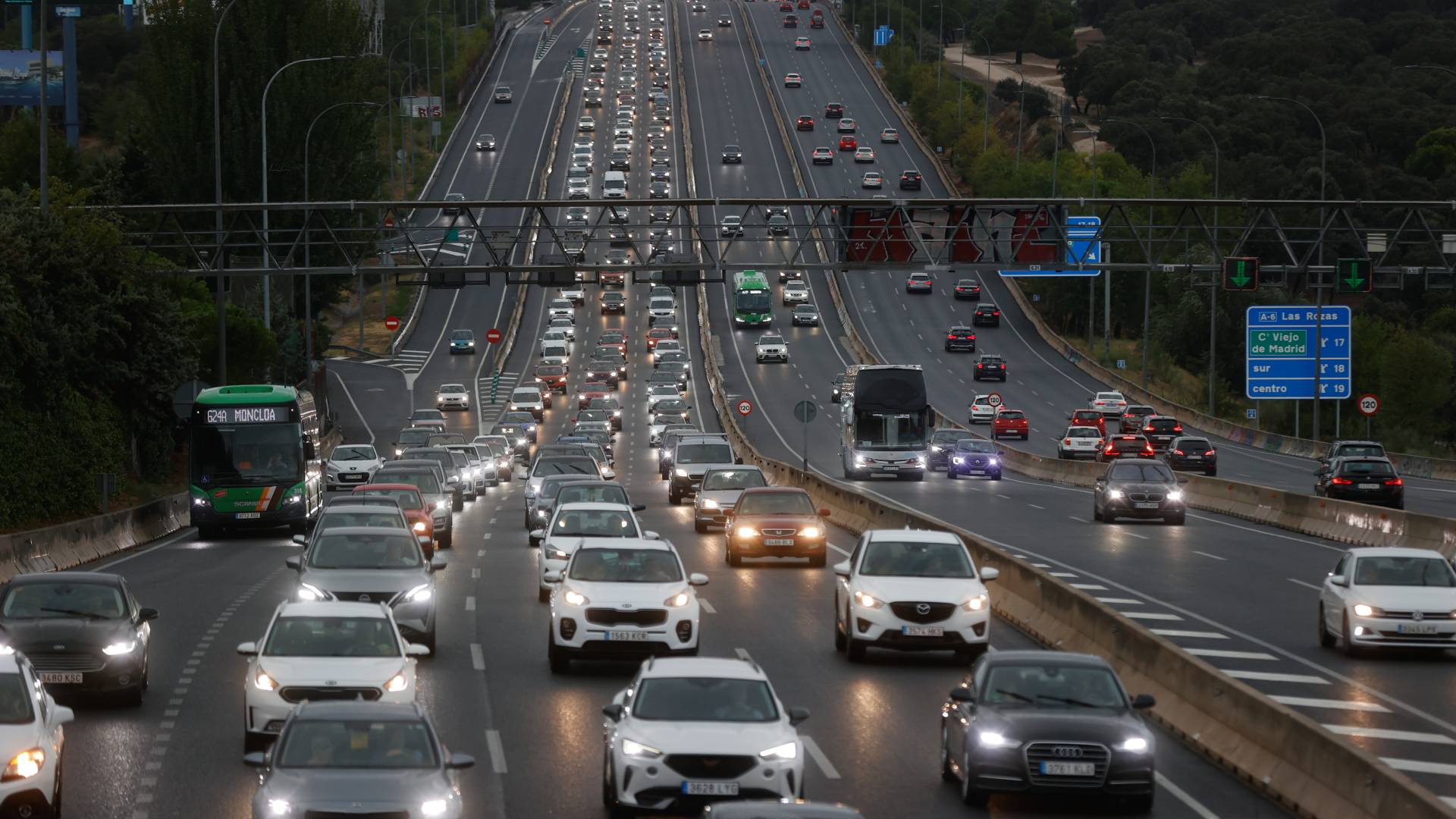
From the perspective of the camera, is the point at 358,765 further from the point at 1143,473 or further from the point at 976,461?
the point at 976,461

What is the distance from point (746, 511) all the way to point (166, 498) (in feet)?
56.8

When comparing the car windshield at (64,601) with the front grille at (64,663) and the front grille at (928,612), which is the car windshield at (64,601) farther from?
the front grille at (928,612)

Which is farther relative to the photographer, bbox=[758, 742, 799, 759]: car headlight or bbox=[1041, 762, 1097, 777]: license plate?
bbox=[1041, 762, 1097, 777]: license plate

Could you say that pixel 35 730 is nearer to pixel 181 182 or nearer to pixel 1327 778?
pixel 1327 778

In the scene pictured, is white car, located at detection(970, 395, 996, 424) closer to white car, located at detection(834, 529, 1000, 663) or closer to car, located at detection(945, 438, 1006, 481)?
car, located at detection(945, 438, 1006, 481)

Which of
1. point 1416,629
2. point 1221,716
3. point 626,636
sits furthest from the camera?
point 1416,629

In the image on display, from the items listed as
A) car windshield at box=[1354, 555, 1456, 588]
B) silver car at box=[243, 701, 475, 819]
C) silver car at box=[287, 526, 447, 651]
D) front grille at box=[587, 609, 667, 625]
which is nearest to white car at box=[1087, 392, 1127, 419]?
car windshield at box=[1354, 555, 1456, 588]

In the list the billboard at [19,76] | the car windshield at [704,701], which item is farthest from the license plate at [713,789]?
the billboard at [19,76]

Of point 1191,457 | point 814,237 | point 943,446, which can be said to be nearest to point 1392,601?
point 1191,457

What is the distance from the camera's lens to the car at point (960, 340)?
105 metres

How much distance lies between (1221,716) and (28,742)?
996 cm

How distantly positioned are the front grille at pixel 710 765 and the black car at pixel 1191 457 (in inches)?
2002

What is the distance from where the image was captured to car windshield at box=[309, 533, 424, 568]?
2380 centimetres

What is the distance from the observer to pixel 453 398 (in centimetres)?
9150
